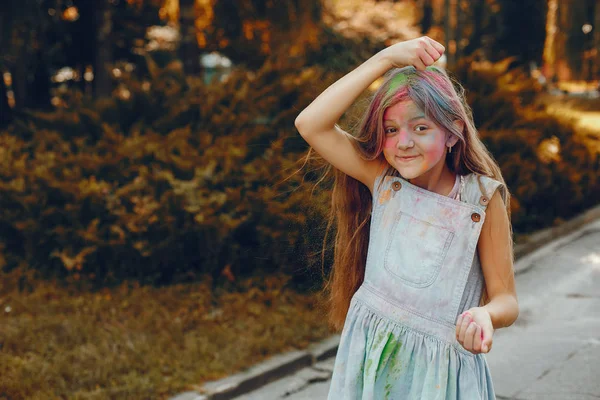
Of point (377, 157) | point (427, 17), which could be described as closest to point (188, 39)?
point (377, 157)

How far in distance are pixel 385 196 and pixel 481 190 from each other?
0.94 ft

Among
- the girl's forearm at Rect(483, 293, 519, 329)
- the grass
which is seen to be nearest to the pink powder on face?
the girl's forearm at Rect(483, 293, 519, 329)

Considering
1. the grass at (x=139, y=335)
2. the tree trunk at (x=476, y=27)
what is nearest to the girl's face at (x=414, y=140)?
the grass at (x=139, y=335)

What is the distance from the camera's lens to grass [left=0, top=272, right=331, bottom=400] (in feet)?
13.2

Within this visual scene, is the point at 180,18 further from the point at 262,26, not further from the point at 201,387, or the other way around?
the point at 201,387

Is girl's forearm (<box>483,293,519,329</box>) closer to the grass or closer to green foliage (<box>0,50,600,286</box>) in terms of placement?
the grass

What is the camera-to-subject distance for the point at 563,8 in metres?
14.1

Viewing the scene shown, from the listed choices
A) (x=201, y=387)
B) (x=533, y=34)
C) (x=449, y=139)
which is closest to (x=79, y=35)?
(x=201, y=387)

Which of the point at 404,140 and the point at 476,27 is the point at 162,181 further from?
the point at 476,27

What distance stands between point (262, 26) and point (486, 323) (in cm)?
Result: 842

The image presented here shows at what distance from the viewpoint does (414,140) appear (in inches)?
85.2

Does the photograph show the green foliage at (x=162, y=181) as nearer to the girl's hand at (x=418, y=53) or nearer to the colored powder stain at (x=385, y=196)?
the colored powder stain at (x=385, y=196)

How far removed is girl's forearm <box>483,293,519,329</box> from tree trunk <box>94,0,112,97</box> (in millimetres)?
8134

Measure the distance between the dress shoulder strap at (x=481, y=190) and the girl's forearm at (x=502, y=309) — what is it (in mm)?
260
